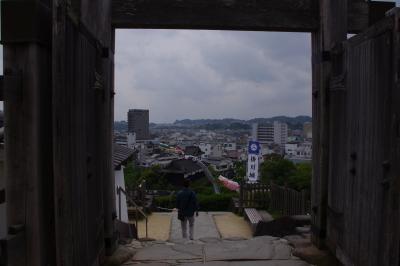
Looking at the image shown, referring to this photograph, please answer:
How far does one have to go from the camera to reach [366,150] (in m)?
3.62

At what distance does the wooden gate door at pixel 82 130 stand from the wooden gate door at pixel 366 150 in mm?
2245

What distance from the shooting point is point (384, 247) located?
309cm

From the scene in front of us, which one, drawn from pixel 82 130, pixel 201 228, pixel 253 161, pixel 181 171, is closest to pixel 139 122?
pixel 181 171

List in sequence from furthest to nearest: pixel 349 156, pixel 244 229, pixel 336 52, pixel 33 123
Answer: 1. pixel 244 229
2. pixel 336 52
3. pixel 349 156
4. pixel 33 123

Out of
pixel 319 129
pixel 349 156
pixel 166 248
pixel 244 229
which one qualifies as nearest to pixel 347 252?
pixel 349 156

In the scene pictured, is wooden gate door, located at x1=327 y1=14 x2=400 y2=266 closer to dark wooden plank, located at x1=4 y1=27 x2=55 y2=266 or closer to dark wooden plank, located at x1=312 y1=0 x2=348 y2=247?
dark wooden plank, located at x1=312 y1=0 x2=348 y2=247

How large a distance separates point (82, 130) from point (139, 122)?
90534mm

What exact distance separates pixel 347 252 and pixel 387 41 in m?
2.08

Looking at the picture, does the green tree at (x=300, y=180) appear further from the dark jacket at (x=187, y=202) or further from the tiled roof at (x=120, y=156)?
the dark jacket at (x=187, y=202)

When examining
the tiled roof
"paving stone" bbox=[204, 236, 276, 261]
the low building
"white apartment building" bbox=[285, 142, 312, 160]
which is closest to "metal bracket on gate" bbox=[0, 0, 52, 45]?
"paving stone" bbox=[204, 236, 276, 261]

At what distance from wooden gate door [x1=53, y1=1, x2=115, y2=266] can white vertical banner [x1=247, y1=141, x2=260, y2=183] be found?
39.8 feet

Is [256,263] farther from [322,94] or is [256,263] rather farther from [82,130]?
[82,130]

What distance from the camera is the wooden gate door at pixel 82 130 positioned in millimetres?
2838

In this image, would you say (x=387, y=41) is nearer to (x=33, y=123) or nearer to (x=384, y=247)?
(x=384, y=247)
